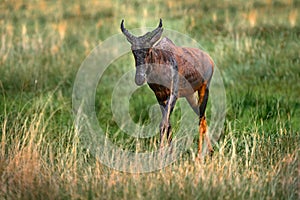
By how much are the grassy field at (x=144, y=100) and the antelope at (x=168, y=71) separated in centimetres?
47

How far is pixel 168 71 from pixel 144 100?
4.62 meters

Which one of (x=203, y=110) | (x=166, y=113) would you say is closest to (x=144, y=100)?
(x=203, y=110)

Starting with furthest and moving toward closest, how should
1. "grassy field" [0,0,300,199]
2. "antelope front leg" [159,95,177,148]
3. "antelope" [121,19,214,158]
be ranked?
"antelope front leg" [159,95,177,148], "antelope" [121,19,214,158], "grassy field" [0,0,300,199]

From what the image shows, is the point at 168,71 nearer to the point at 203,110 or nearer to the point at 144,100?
the point at 203,110

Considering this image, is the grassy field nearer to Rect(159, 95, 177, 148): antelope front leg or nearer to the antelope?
Rect(159, 95, 177, 148): antelope front leg

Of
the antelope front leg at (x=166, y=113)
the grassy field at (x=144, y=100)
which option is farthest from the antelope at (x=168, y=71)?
the grassy field at (x=144, y=100)

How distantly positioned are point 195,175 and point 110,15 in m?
12.6

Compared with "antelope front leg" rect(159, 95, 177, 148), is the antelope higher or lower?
higher

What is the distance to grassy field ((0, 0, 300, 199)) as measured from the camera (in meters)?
6.12

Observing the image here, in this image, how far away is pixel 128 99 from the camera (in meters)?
11.3

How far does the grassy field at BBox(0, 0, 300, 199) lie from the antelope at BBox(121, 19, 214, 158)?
47cm

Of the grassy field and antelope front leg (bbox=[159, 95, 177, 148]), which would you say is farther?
antelope front leg (bbox=[159, 95, 177, 148])

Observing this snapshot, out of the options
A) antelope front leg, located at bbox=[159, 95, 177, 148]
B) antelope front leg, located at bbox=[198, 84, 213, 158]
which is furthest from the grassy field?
antelope front leg, located at bbox=[159, 95, 177, 148]

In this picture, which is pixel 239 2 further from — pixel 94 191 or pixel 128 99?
pixel 94 191
